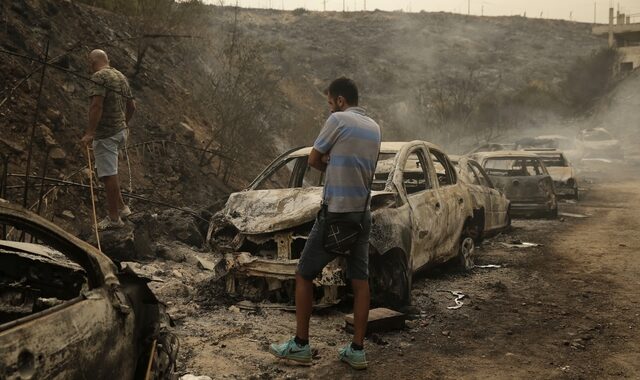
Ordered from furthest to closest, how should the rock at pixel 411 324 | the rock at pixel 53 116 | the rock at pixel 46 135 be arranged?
the rock at pixel 53 116
the rock at pixel 46 135
the rock at pixel 411 324

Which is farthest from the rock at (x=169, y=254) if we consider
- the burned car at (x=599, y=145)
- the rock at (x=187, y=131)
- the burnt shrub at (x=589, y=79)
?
the burnt shrub at (x=589, y=79)

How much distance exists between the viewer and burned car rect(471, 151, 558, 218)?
41.8ft

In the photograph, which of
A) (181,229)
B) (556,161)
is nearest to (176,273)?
(181,229)

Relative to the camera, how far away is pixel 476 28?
56.7m

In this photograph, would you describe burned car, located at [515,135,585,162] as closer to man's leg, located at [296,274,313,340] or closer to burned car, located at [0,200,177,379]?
man's leg, located at [296,274,313,340]

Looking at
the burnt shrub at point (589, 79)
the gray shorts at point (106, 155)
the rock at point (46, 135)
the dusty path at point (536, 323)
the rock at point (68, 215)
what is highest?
the burnt shrub at point (589, 79)

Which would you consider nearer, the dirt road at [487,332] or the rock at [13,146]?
the dirt road at [487,332]

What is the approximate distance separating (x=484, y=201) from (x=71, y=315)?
294 inches

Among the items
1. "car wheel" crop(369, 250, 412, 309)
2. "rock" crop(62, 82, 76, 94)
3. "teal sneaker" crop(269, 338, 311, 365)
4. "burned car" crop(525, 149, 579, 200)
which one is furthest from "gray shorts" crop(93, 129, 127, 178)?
"burned car" crop(525, 149, 579, 200)

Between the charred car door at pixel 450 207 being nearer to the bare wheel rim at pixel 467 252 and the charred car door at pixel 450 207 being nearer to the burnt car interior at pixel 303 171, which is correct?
the bare wheel rim at pixel 467 252

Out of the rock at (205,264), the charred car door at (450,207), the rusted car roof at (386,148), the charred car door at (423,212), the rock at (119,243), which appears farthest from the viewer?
the rock at (205,264)

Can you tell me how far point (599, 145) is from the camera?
28.8 m

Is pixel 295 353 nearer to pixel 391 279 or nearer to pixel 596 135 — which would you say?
pixel 391 279

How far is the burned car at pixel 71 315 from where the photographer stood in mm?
2355
